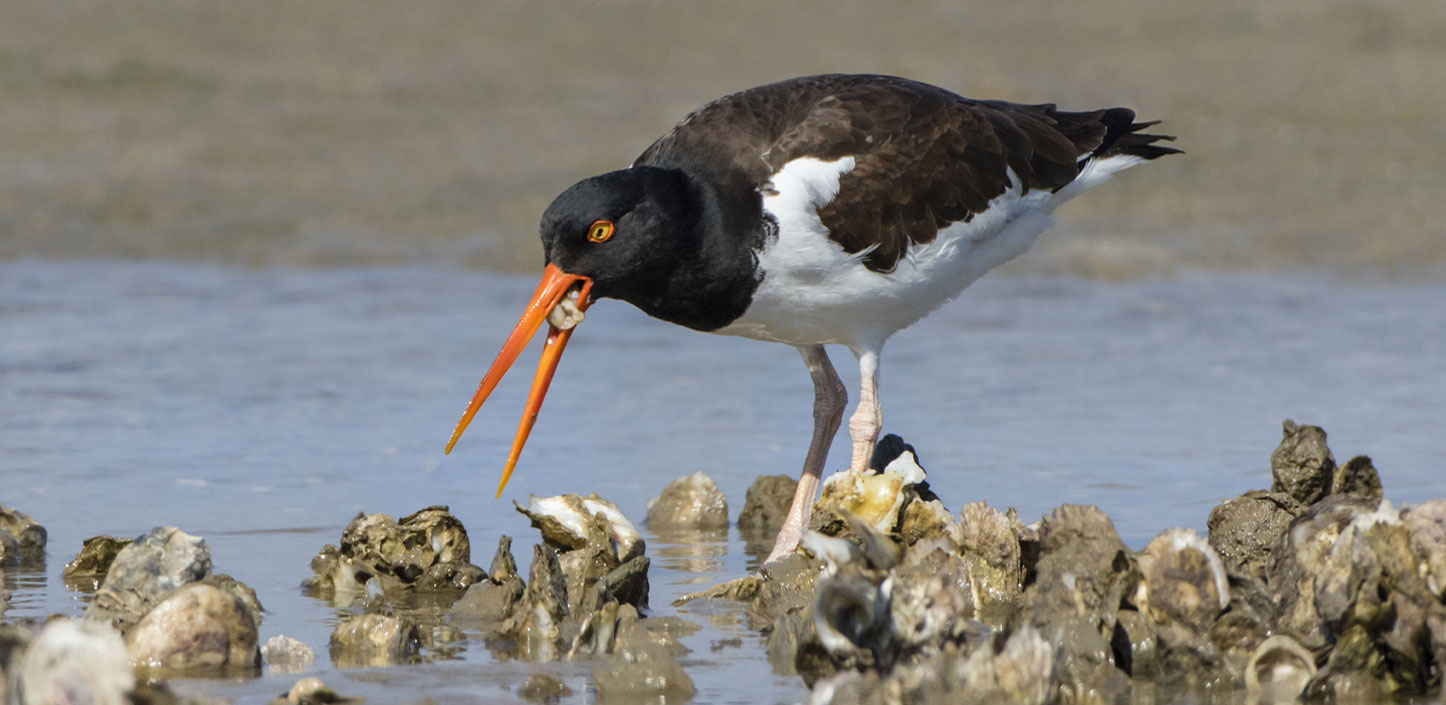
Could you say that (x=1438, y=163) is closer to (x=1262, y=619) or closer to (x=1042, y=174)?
(x=1042, y=174)

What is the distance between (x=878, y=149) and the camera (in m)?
5.26

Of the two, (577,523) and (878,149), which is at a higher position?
(878,149)

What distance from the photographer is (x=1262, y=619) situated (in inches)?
134

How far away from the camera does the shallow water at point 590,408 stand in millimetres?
4898

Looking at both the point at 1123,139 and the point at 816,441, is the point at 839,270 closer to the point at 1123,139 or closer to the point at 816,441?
the point at 816,441

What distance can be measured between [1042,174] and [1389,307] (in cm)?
353

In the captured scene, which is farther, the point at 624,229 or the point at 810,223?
the point at 810,223

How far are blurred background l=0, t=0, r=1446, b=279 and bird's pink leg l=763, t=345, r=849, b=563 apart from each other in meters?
4.08

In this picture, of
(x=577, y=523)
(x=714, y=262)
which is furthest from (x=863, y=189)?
(x=577, y=523)

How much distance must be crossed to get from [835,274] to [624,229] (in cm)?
72

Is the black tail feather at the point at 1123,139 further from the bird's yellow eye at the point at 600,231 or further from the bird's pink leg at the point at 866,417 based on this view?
the bird's yellow eye at the point at 600,231

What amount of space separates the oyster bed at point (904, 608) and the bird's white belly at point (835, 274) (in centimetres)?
82

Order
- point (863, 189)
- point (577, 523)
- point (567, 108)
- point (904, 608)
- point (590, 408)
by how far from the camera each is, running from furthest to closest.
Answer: point (567, 108) < point (590, 408) < point (863, 189) < point (577, 523) < point (904, 608)

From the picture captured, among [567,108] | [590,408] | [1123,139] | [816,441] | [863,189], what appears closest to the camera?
[863,189]
